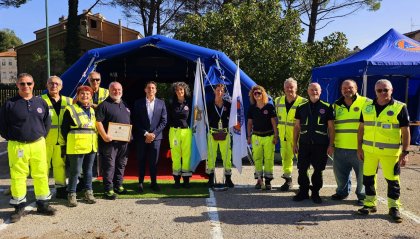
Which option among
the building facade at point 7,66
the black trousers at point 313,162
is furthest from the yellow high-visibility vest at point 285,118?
the building facade at point 7,66

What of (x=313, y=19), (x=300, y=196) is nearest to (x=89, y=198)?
(x=300, y=196)

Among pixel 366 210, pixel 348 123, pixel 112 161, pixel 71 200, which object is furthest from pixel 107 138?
pixel 366 210

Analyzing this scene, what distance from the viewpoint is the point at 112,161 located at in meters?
5.40

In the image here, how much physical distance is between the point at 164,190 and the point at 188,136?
37.4 inches

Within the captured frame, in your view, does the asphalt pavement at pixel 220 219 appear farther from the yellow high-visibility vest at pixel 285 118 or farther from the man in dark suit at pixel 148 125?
the yellow high-visibility vest at pixel 285 118

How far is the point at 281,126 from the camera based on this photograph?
Answer: 19.4ft

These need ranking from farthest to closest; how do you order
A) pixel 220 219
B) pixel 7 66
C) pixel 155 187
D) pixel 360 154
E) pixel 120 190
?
pixel 7 66, pixel 155 187, pixel 120 190, pixel 360 154, pixel 220 219

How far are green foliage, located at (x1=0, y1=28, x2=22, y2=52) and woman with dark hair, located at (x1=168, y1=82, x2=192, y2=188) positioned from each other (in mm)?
57091

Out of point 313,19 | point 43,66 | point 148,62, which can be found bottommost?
point 148,62

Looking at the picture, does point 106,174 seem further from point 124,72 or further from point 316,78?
point 316,78

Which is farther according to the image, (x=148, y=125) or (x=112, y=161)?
(x=148, y=125)

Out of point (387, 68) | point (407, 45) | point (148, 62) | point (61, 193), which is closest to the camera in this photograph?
point (61, 193)

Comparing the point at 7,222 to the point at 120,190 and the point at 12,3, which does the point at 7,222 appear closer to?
the point at 120,190

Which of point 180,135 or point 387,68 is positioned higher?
point 387,68
